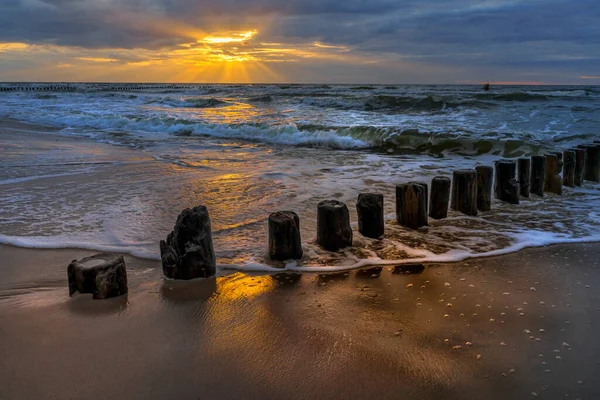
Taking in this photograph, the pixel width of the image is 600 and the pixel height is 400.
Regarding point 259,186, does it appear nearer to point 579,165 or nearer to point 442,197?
point 442,197

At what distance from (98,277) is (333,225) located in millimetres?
2144

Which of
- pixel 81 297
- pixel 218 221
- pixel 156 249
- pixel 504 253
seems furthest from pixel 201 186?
pixel 504 253

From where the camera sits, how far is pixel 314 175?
8.52 metres

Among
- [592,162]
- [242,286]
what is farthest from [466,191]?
[592,162]

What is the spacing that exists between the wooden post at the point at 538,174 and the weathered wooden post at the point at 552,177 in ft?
0.87

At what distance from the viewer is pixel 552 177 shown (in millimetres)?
7039

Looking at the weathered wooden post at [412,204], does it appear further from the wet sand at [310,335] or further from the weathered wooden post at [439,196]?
the wet sand at [310,335]

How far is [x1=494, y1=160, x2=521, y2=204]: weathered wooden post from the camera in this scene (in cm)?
633

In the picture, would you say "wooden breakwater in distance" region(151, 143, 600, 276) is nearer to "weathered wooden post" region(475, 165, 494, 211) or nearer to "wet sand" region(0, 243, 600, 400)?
"weathered wooden post" region(475, 165, 494, 211)

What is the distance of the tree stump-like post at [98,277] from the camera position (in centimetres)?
346

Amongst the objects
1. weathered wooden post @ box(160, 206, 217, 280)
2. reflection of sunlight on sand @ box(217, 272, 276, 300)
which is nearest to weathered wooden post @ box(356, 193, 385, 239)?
reflection of sunlight on sand @ box(217, 272, 276, 300)

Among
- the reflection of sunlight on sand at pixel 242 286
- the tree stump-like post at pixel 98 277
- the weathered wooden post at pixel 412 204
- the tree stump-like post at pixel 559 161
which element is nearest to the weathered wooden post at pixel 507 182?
the tree stump-like post at pixel 559 161

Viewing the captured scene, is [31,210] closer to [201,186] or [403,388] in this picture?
[201,186]

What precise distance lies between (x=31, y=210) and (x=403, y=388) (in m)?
5.40
